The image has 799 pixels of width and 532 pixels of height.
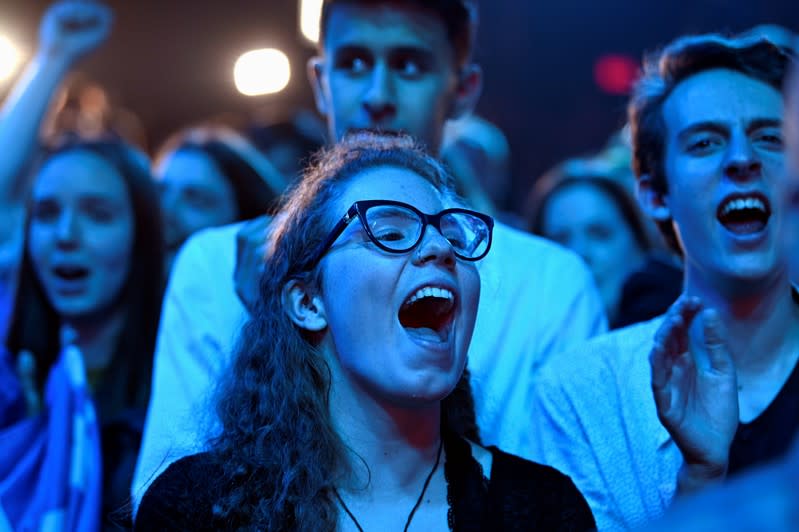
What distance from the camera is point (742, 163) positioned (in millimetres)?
2449

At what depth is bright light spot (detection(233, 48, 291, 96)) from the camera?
7461mm

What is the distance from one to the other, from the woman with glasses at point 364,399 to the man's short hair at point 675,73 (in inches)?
36.7

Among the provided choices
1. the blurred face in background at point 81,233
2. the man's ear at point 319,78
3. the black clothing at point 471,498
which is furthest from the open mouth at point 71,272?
the black clothing at point 471,498

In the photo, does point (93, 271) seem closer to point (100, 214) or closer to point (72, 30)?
point (100, 214)

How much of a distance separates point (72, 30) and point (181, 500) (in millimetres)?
2706

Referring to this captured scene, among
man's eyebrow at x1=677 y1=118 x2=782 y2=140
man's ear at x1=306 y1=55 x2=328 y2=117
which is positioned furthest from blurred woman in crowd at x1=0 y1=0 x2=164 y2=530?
man's eyebrow at x1=677 y1=118 x2=782 y2=140

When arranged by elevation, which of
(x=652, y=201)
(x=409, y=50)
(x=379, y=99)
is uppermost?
(x=409, y=50)

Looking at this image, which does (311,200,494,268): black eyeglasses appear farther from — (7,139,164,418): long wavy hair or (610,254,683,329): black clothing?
(7,139,164,418): long wavy hair

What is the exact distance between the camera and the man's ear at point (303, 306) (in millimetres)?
1984

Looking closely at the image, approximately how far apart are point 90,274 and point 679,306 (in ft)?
6.89

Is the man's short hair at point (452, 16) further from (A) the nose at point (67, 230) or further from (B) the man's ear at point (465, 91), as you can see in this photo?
(A) the nose at point (67, 230)

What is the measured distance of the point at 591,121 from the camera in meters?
7.77

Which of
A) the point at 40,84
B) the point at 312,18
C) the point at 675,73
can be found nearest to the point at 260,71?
the point at 40,84

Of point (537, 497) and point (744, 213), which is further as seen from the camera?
point (744, 213)
